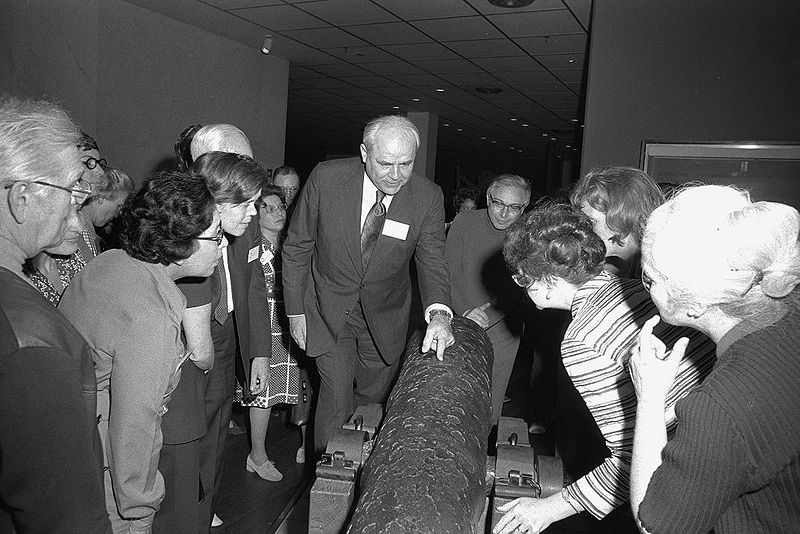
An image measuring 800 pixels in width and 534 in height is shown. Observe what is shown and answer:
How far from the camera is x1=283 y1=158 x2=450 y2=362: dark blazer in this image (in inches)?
99.3

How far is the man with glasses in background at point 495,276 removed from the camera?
365 cm

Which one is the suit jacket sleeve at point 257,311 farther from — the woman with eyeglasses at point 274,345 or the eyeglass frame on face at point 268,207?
the eyeglass frame on face at point 268,207

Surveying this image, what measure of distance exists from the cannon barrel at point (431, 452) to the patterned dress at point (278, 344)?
5.20ft

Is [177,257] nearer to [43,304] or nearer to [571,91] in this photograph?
[43,304]

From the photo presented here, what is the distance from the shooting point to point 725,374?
1.00 metres

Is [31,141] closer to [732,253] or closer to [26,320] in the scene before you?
[26,320]

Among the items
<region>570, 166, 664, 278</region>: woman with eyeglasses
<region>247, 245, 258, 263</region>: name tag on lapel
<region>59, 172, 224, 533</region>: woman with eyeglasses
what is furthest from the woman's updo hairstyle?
<region>247, 245, 258, 263</region>: name tag on lapel

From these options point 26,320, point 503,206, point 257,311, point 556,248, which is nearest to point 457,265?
point 503,206

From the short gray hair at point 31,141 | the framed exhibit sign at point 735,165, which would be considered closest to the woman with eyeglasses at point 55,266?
the short gray hair at point 31,141

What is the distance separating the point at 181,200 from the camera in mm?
1634

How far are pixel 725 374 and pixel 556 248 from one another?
72 centimetres

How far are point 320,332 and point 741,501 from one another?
1804mm

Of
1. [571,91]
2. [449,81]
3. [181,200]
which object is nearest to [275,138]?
[449,81]

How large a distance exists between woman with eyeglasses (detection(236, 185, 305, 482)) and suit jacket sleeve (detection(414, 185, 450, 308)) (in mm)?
1032
